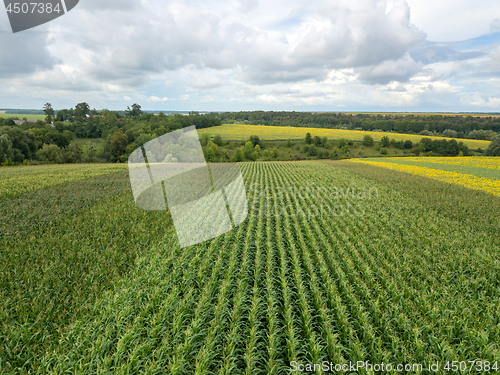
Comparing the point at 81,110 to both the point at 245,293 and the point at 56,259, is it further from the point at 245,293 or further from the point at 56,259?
the point at 245,293

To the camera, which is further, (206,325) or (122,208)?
(122,208)

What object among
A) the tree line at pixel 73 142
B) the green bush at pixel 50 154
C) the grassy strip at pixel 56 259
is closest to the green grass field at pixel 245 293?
the grassy strip at pixel 56 259

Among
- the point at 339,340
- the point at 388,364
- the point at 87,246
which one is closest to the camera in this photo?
the point at 388,364

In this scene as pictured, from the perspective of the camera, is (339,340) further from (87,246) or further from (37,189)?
(37,189)

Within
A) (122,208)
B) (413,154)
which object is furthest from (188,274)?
(413,154)

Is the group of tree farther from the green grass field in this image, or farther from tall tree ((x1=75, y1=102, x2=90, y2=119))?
the green grass field
